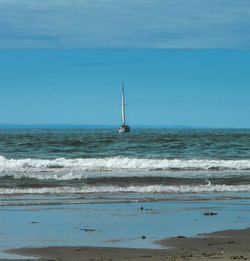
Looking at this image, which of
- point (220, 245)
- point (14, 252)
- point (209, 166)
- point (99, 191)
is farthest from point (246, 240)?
point (209, 166)

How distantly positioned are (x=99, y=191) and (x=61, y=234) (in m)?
9.52

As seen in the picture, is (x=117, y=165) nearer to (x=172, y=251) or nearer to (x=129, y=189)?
(x=129, y=189)

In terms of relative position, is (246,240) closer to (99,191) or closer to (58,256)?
(58,256)

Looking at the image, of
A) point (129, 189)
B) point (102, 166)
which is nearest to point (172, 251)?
point (129, 189)

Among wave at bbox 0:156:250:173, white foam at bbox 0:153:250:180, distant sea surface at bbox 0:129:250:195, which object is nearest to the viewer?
distant sea surface at bbox 0:129:250:195

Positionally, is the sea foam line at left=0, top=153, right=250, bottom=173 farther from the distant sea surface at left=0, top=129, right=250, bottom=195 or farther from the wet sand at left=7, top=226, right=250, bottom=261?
the wet sand at left=7, top=226, right=250, bottom=261

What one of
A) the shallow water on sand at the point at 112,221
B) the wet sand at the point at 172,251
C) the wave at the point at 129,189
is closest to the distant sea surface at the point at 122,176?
the wave at the point at 129,189

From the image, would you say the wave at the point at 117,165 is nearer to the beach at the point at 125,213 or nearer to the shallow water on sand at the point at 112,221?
the beach at the point at 125,213

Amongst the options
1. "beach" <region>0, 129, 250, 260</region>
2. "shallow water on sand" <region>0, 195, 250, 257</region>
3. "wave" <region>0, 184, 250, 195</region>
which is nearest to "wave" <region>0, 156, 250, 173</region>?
"beach" <region>0, 129, 250, 260</region>

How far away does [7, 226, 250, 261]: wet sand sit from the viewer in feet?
38.7

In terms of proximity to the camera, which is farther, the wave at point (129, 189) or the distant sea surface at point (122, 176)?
the distant sea surface at point (122, 176)

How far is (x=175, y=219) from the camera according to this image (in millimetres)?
16953

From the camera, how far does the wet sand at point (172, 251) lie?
11.8 m

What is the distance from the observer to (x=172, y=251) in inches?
498
